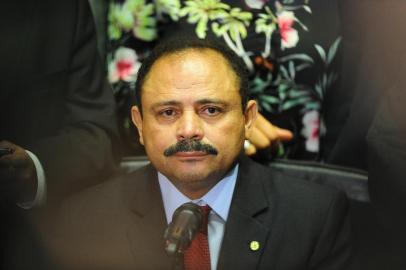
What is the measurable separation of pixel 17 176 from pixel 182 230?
1.33 feet

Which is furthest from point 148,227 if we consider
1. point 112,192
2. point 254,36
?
point 254,36

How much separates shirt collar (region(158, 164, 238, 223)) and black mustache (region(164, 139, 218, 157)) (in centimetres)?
12

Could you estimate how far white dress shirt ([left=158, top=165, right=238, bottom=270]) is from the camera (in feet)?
3.50

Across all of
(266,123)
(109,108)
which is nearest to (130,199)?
(109,108)

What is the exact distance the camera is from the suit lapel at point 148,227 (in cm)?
108

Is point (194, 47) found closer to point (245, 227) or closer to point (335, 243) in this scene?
point (245, 227)

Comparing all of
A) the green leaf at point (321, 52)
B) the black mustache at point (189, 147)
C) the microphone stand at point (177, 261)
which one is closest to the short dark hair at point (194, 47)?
the black mustache at point (189, 147)

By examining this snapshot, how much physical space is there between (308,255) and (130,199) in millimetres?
340

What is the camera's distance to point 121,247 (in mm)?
1090

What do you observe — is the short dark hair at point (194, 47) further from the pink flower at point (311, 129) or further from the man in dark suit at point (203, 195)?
the pink flower at point (311, 129)

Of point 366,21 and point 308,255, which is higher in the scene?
point 366,21

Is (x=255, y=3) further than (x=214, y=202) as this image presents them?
Yes

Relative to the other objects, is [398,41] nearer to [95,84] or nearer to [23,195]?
[95,84]

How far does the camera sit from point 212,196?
1.07m
